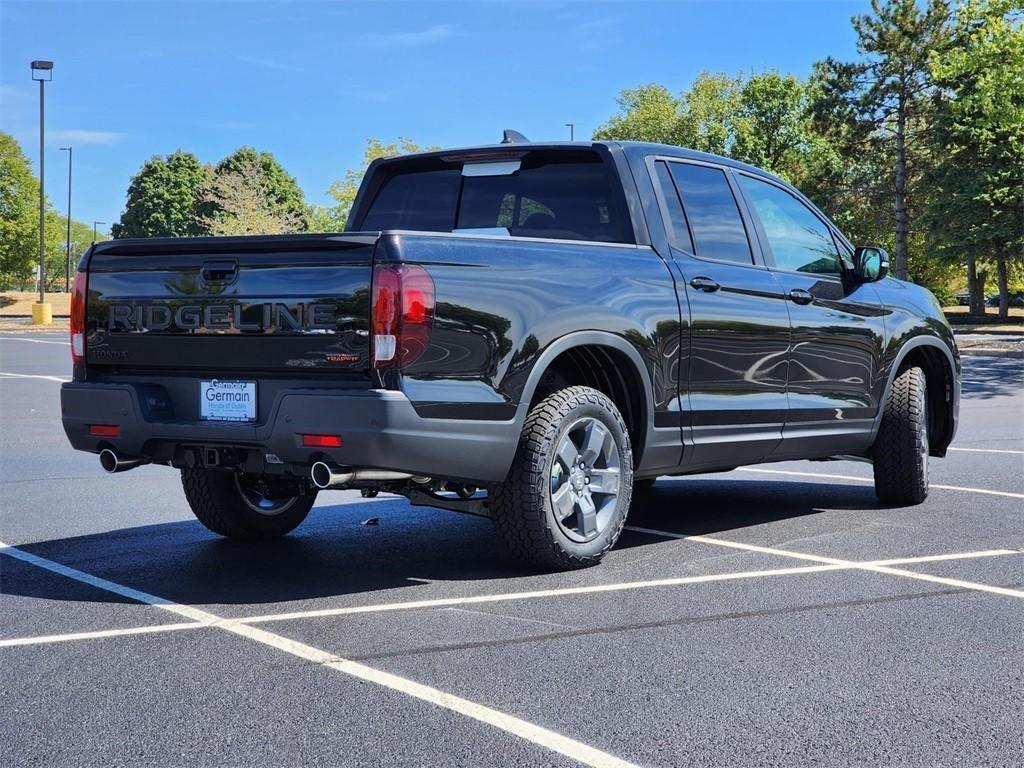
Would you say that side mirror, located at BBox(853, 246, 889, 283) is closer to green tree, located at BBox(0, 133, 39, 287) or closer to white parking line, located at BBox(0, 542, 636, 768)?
white parking line, located at BBox(0, 542, 636, 768)

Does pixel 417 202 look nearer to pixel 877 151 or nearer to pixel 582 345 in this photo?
pixel 582 345

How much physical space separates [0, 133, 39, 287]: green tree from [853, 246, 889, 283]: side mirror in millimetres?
66332

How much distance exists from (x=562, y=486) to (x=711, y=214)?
1.90 meters

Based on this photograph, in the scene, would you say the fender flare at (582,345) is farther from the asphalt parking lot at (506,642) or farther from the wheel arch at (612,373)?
the asphalt parking lot at (506,642)

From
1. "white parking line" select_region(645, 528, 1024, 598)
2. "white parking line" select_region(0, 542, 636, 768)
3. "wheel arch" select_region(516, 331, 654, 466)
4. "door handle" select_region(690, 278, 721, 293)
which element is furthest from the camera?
"door handle" select_region(690, 278, 721, 293)

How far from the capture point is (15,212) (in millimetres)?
68250

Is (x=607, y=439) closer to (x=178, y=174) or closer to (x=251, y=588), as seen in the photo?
(x=251, y=588)

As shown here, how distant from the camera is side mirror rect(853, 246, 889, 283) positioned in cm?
748

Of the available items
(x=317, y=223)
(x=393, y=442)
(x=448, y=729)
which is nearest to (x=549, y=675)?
(x=448, y=729)

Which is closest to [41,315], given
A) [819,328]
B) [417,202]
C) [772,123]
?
[772,123]

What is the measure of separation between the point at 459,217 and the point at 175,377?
1.94 metres

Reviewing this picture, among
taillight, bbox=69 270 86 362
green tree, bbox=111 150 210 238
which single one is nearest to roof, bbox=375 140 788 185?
taillight, bbox=69 270 86 362

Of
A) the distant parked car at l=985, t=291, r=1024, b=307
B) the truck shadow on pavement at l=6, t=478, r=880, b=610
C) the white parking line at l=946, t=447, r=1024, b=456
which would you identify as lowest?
the truck shadow on pavement at l=6, t=478, r=880, b=610

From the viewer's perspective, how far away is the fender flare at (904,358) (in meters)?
7.71
